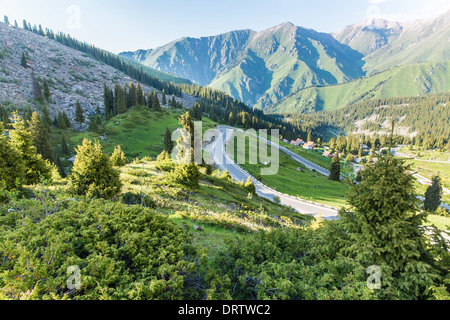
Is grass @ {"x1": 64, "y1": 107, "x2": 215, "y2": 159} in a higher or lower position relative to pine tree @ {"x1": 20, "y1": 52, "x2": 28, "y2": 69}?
lower

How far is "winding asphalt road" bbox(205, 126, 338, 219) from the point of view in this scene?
4047 centimetres

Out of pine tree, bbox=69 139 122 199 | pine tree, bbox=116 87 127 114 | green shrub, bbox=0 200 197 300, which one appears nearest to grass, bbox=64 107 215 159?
pine tree, bbox=116 87 127 114

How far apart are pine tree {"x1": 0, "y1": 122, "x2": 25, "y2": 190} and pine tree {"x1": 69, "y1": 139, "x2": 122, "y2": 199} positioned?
4679 millimetres

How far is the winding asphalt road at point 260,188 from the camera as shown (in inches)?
1593

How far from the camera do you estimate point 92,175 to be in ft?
47.7

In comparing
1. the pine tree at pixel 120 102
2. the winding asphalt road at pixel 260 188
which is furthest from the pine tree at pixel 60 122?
the winding asphalt road at pixel 260 188

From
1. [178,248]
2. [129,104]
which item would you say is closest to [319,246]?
[178,248]

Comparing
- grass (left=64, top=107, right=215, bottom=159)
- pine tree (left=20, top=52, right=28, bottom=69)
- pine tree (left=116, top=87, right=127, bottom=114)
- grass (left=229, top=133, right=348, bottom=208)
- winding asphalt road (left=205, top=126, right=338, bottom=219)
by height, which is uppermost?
pine tree (left=20, top=52, right=28, bottom=69)

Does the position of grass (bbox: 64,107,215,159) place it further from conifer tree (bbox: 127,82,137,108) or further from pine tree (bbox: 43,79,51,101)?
pine tree (bbox: 43,79,51,101)

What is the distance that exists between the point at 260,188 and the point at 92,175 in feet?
141
